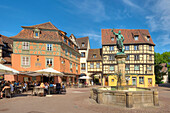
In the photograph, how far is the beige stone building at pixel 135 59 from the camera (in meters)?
36.2

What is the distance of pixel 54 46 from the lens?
88.3ft

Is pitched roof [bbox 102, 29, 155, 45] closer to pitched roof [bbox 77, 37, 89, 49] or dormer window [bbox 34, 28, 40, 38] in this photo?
pitched roof [bbox 77, 37, 89, 49]

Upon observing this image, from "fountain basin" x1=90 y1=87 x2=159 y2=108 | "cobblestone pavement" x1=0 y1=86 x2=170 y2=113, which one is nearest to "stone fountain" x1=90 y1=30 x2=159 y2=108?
"fountain basin" x1=90 y1=87 x2=159 y2=108

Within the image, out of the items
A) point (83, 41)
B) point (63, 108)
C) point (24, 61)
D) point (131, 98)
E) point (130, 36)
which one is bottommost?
point (63, 108)

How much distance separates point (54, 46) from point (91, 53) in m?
17.9

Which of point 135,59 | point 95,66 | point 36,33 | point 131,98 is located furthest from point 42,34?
point 131,98

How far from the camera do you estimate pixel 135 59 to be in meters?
36.6

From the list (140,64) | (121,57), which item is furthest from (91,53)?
(121,57)

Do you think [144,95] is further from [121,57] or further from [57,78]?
[57,78]

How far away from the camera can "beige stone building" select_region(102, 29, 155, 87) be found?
36.2 m

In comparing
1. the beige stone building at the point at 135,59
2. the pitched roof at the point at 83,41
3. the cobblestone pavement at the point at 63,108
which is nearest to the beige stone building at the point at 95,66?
the beige stone building at the point at 135,59

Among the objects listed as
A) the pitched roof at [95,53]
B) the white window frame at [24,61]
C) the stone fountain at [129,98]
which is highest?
the pitched roof at [95,53]

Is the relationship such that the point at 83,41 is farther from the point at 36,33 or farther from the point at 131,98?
the point at 131,98

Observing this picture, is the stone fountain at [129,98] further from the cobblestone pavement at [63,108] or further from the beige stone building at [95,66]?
the beige stone building at [95,66]
